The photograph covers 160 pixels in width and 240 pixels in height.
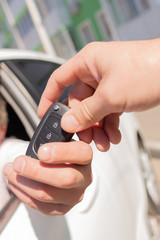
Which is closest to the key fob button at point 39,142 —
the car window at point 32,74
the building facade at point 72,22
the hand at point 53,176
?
the hand at point 53,176

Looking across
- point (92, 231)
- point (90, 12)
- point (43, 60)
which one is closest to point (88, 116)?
point (92, 231)

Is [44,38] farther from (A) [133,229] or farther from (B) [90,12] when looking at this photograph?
(A) [133,229]

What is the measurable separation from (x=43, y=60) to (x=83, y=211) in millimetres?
1145

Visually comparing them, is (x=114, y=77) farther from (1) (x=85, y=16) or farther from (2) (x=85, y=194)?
(1) (x=85, y=16)

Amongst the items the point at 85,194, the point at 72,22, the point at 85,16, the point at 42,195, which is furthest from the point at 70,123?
the point at 72,22

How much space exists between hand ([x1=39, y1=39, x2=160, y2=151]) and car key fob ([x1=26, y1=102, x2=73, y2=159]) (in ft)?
0.13

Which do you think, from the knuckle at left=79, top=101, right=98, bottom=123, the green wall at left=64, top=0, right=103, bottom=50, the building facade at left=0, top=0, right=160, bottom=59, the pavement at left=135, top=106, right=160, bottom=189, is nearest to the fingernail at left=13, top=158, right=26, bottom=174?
the knuckle at left=79, top=101, right=98, bottom=123

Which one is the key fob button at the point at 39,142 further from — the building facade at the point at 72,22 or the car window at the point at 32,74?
the building facade at the point at 72,22

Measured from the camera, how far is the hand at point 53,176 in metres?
0.86

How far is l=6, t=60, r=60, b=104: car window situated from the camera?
1474mm

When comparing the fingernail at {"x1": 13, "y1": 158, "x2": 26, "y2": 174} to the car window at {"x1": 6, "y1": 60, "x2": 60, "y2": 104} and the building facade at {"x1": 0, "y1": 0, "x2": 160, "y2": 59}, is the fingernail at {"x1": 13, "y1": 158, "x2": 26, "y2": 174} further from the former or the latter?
the building facade at {"x1": 0, "y1": 0, "x2": 160, "y2": 59}

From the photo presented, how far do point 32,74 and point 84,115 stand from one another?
0.79 m

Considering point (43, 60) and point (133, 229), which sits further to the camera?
point (43, 60)

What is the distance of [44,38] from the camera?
15.7 metres
